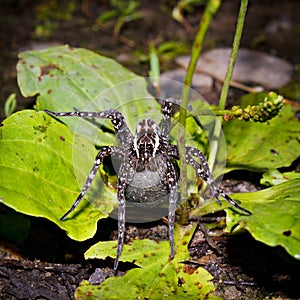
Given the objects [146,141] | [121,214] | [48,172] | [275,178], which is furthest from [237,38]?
[48,172]

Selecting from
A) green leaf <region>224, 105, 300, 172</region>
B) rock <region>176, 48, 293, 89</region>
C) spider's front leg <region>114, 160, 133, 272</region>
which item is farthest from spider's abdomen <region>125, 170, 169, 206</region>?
rock <region>176, 48, 293, 89</region>

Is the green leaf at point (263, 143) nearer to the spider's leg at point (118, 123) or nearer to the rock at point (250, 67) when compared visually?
the spider's leg at point (118, 123)

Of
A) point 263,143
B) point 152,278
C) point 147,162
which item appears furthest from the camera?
point 263,143

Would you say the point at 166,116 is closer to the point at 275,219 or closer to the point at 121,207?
the point at 121,207

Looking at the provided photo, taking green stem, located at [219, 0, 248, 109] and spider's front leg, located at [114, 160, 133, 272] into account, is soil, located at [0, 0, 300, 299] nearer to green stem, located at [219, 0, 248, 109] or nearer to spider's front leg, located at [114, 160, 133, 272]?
spider's front leg, located at [114, 160, 133, 272]

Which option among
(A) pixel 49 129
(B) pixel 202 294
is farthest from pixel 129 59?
(B) pixel 202 294

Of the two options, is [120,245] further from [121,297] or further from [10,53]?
[10,53]

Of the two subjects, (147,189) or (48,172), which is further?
(147,189)

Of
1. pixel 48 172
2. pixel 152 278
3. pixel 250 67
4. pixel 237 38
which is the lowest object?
pixel 152 278
